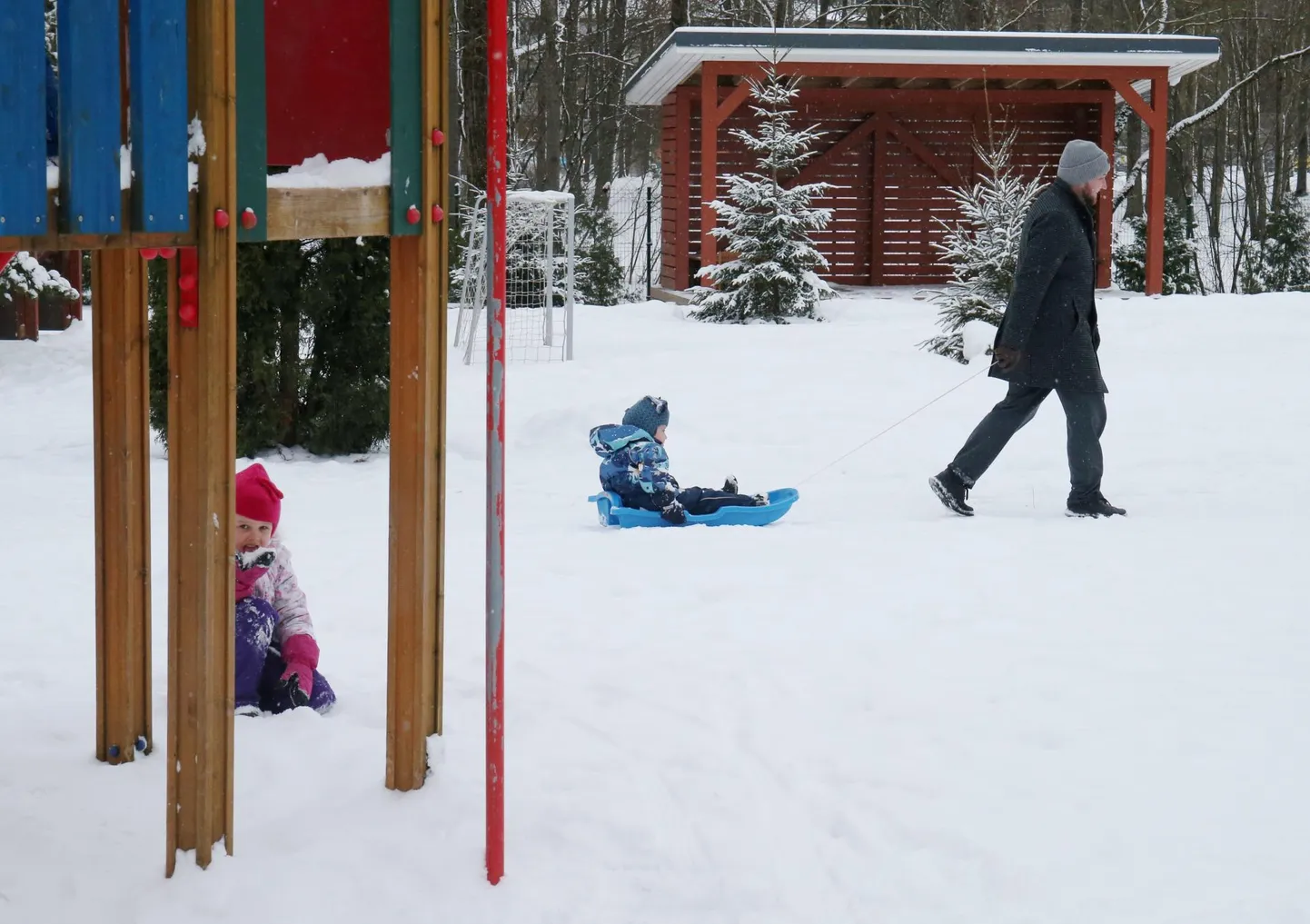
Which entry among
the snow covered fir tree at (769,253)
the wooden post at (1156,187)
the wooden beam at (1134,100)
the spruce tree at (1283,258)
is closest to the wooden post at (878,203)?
the wooden beam at (1134,100)

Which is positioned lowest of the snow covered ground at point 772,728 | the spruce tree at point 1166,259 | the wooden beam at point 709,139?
the snow covered ground at point 772,728

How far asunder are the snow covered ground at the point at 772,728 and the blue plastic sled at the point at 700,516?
0.17 metres

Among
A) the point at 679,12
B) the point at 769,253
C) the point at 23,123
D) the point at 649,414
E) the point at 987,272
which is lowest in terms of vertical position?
the point at 649,414

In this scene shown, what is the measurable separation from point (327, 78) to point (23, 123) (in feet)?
2.09

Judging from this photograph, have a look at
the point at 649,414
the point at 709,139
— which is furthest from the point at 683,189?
the point at 649,414

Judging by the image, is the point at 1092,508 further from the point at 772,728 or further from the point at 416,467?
the point at 416,467

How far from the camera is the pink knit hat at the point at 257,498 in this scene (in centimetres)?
394

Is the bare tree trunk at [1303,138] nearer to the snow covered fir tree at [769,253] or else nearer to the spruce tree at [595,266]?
the spruce tree at [595,266]

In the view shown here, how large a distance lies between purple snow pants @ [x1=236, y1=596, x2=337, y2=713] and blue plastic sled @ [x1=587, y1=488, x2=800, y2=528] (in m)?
2.81

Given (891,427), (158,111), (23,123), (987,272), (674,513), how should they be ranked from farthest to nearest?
(987,272) < (891,427) < (674,513) < (158,111) < (23,123)

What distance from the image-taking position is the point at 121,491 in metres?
3.49

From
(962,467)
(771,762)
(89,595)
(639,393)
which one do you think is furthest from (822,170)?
(771,762)

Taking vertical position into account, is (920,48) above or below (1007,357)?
above

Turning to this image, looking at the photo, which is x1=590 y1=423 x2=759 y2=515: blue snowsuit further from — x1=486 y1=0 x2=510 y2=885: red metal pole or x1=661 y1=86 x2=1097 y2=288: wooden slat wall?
x1=661 y1=86 x2=1097 y2=288: wooden slat wall
